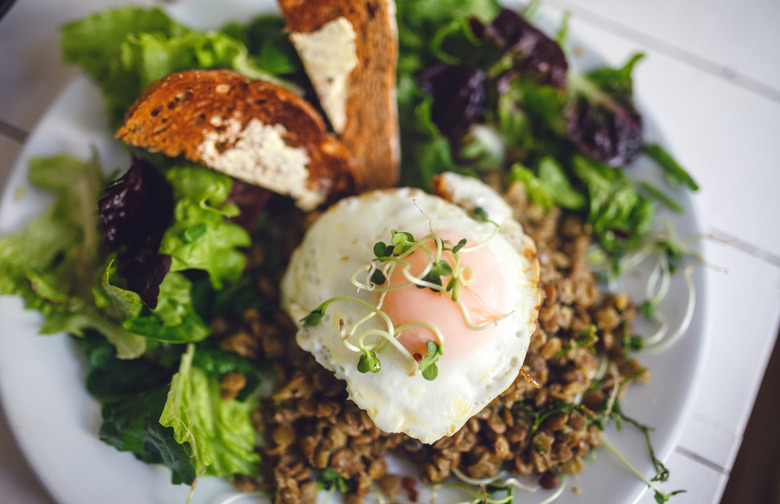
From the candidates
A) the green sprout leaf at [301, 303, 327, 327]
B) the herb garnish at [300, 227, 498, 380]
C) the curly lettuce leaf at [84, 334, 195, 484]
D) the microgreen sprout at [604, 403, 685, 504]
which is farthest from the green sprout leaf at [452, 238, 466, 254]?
the curly lettuce leaf at [84, 334, 195, 484]

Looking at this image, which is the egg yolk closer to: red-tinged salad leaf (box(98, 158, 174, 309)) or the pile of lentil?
the pile of lentil

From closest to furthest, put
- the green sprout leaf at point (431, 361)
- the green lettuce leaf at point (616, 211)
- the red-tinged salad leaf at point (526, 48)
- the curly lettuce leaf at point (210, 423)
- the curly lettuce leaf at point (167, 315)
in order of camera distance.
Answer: the green sprout leaf at point (431, 361) → the curly lettuce leaf at point (210, 423) → the curly lettuce leaf at point (167, 315) → the green lettuce leaf at point (616, 211) → the red-tinged salad leaf at point (526, 48)

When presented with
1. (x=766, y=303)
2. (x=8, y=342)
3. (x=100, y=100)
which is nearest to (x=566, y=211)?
(x=766, y=303)

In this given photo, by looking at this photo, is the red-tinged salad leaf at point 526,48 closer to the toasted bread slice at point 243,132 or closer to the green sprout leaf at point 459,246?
the toasted bread slice at point 243,132

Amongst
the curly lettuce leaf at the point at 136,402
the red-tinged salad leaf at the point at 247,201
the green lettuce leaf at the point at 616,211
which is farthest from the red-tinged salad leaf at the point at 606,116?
the curly lettuce leaf at the point at 136,402

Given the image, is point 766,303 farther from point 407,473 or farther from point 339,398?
point 339,398
